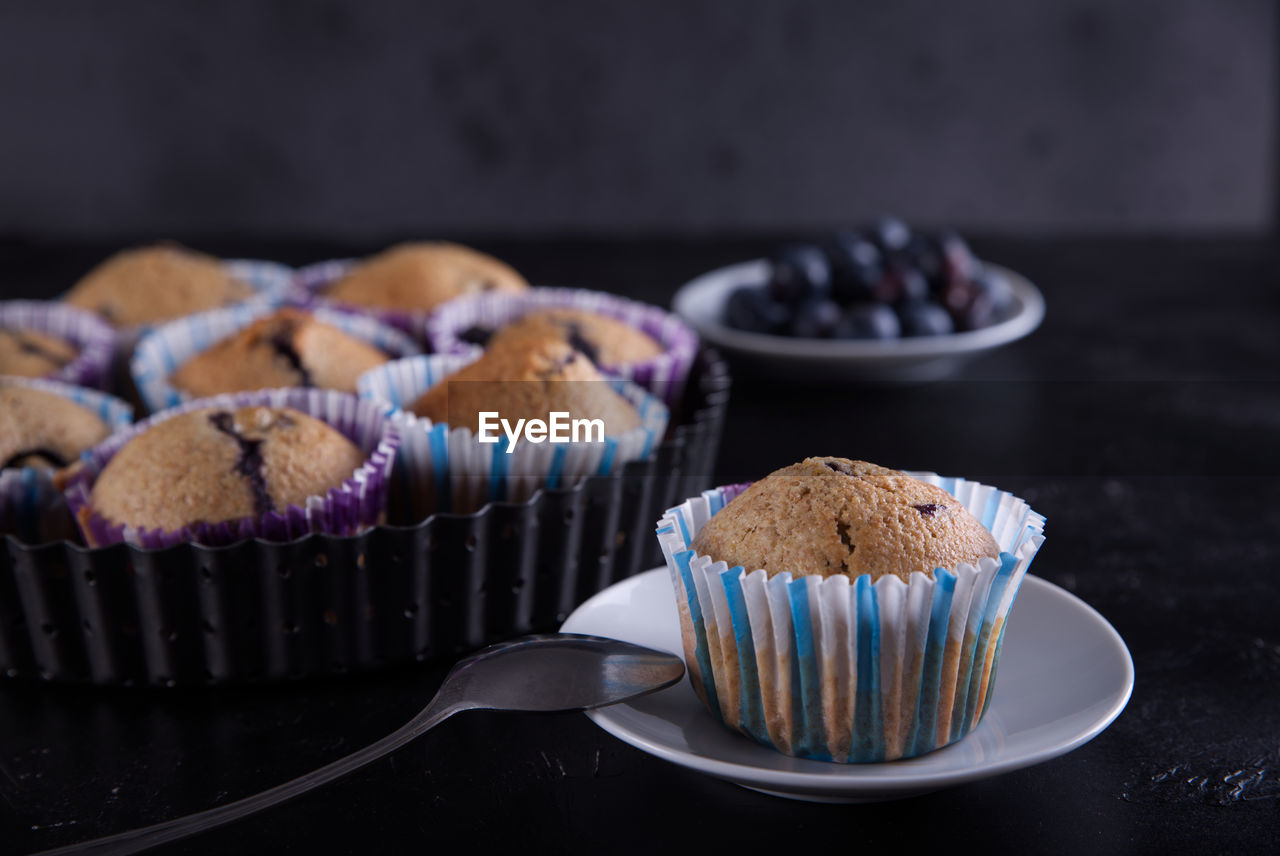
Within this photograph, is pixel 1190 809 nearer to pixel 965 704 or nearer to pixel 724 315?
pixel 965 704

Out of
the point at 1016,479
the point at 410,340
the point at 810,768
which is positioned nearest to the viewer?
the point at 810,768

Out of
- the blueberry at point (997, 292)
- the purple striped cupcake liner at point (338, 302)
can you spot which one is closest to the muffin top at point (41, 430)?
the purple striped cupcake liner at point (338, 302)

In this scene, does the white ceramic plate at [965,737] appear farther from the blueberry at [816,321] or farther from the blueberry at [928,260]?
the blueberry at [928,260]

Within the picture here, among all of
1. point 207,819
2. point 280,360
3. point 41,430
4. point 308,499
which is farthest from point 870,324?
point 207,819

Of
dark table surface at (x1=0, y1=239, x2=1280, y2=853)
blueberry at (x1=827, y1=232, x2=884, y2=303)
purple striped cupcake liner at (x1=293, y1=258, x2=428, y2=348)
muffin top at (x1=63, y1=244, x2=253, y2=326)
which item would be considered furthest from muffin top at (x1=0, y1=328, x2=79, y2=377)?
blueberry at (x1=827, y1=232, x2=884, y2=303)

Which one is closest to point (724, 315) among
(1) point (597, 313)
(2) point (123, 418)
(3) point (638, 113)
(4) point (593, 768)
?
(1) point (597, 313)

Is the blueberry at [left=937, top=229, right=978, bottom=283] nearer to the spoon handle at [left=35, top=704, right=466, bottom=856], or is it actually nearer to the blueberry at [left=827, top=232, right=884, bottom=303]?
the blueberry at [left=827, top=232, right=884, bottom=303]
